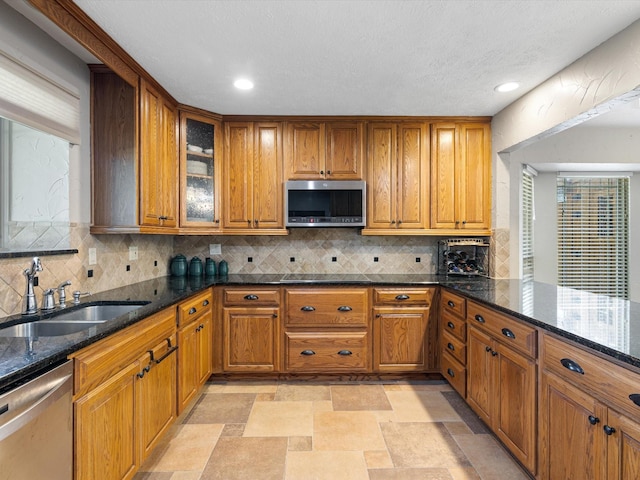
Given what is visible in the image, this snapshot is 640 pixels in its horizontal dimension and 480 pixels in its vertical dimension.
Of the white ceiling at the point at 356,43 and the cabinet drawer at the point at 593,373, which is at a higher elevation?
the white ceiling at the point at 356,43

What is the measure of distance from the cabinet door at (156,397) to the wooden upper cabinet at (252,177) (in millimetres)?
1370

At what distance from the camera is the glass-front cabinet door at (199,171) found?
2.97 metres

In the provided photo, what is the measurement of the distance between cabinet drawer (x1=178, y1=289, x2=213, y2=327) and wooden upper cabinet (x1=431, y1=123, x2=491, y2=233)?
2.12 m

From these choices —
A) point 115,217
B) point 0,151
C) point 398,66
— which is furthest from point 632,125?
point 0,151

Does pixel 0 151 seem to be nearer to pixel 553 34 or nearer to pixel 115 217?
pixel 115 217

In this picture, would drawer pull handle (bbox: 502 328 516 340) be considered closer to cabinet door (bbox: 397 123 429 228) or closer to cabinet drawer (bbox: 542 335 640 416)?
cabinet drawer (bbox: 542 335 640 416)

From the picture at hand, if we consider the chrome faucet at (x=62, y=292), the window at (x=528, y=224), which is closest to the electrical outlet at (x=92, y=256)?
the chrome faucet at (x=62, y=292)

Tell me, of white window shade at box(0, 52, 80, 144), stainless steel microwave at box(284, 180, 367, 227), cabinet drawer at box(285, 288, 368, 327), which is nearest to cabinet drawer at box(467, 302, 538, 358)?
cabinet drawer at box(285, 288, 368, 327)

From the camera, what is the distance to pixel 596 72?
1.98 metres

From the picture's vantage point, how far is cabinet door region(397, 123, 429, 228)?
10.7 feet

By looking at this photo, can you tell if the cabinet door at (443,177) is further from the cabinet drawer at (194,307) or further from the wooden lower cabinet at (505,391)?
the cabinet drawer at (194,307)

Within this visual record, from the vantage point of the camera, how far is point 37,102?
6.08 ft

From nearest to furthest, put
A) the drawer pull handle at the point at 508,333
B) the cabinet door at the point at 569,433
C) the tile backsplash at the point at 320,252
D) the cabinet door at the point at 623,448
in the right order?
the cabinet door at the point at 623,448, the cabinet door at the point at 569,433, the drawer pull handle at the point at 508,333, the tile backsplash at the point at 320,252

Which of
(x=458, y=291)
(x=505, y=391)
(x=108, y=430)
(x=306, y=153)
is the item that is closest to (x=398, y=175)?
(x=306, y=153)
